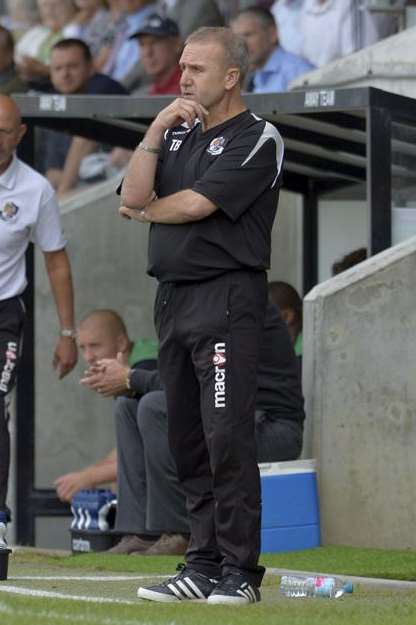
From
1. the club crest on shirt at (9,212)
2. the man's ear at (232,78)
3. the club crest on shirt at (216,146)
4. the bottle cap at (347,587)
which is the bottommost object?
the bottle cap at (347,587)

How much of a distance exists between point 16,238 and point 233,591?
10.2 feet

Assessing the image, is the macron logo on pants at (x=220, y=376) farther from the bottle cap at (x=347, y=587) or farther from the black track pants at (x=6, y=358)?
the black track pants at (x=6, y=358)

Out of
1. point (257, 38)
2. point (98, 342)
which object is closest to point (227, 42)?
point (98, 342)

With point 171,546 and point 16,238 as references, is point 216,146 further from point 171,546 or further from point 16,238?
point 171,546

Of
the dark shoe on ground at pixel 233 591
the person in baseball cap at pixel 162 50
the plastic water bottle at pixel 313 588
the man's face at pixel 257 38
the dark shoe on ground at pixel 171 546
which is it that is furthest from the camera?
the person in baseball cap at pixel 162 50

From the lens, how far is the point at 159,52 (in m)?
13.6

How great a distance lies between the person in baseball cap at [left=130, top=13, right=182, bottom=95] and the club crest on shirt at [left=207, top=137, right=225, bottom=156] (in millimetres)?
7207

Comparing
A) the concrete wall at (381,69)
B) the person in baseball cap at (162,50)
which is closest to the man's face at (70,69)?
the person in baseball cap at (162,50)

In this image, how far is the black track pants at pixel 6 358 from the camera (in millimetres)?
8242

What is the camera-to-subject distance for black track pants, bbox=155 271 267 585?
20.0 feet

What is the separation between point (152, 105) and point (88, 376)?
1.72m

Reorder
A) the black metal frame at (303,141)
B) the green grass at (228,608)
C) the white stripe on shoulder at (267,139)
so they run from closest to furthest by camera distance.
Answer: the green grass at (228,608)
the white stripe on shoulder at (267,139)
the black metal frame at (303,141)

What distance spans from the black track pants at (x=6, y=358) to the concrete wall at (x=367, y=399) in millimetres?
1459

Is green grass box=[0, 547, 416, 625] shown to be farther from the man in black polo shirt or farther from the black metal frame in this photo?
the black metal frame
